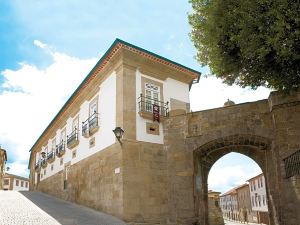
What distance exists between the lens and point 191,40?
10.9m

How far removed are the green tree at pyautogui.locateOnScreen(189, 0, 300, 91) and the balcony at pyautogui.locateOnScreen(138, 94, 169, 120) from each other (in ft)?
12.9

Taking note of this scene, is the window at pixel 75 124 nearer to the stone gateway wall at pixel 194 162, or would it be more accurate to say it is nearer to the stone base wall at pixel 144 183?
the stone gateway wall at pixel 194 162

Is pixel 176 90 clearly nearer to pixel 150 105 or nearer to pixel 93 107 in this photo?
pixel 150 105

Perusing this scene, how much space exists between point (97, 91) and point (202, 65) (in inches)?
272

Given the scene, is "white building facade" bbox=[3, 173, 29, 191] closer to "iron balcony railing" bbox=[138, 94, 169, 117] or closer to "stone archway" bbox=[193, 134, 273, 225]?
"iron balcony railing" bbox=[138, 94, 169, 117]

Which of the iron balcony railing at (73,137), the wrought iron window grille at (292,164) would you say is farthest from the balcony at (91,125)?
the wrought iron window grille at (292,164)

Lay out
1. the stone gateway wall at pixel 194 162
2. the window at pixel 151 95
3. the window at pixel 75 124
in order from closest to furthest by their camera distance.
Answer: the stone gateway wall at pixel 194 162 < the window at pixel 151 95 < the window at pixel 75 124

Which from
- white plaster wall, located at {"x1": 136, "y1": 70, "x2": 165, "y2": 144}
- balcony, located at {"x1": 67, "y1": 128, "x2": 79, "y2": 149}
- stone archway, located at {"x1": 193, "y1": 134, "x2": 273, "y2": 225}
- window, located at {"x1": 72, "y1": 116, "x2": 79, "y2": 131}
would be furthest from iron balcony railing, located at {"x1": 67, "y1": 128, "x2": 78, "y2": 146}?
Result: stone archway, located at {"x1": 193, "y1": 134, "x2": 273, "y2": 225}

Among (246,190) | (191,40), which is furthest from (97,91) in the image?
(246,190)

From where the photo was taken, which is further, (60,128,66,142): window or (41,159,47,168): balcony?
(41,159,47,168): balcony

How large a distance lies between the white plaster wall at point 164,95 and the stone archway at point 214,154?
229cm

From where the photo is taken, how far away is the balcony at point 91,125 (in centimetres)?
1511

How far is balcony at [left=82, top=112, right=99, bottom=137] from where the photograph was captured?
1511 cm

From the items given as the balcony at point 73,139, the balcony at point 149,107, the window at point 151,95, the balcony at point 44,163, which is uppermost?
the window at point 151,95
